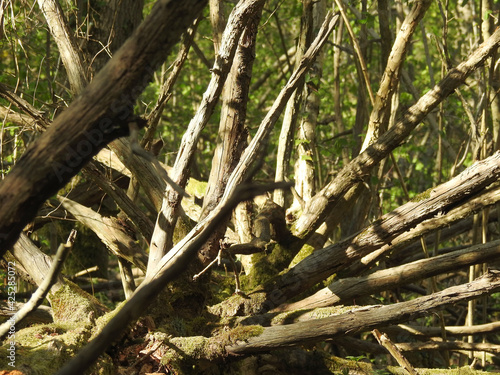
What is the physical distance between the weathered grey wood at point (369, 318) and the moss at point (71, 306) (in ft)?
4.25

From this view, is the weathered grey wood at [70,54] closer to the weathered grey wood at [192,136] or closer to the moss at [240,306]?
the weathered grey wood at [192,136]

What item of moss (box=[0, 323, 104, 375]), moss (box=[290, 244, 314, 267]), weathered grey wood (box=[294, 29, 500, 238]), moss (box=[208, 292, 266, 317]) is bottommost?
moss (box=[0, 323, 104, 375])

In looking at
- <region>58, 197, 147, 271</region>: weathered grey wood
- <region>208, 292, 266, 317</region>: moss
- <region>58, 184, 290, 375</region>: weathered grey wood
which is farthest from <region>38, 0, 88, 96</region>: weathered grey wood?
<region>58, 184, 290, 375</region>: weathered grey wood

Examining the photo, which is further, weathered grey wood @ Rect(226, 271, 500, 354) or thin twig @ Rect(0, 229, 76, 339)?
weathered grey wood @ Rect(226, 271, 500, 354)

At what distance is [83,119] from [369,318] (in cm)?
217

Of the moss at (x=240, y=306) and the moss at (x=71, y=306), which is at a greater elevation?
the moss at (x=240, y=306)

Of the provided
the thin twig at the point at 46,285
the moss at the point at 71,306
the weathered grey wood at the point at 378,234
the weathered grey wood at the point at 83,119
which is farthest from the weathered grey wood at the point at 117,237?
the weathered grey wood at the point at 83,119

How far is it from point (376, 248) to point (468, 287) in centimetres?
95

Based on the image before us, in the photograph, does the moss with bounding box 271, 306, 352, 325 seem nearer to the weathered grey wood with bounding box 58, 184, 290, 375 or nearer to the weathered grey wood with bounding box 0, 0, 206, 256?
the weathered grey wood with bounding box 58, 184, 290, 375

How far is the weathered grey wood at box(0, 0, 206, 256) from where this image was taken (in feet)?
6.32

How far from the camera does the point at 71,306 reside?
412cm

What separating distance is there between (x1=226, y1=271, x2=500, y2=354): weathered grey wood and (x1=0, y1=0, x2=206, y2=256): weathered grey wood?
186 cm

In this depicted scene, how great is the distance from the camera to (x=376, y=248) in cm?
431

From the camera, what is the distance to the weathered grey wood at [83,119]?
1.93m
